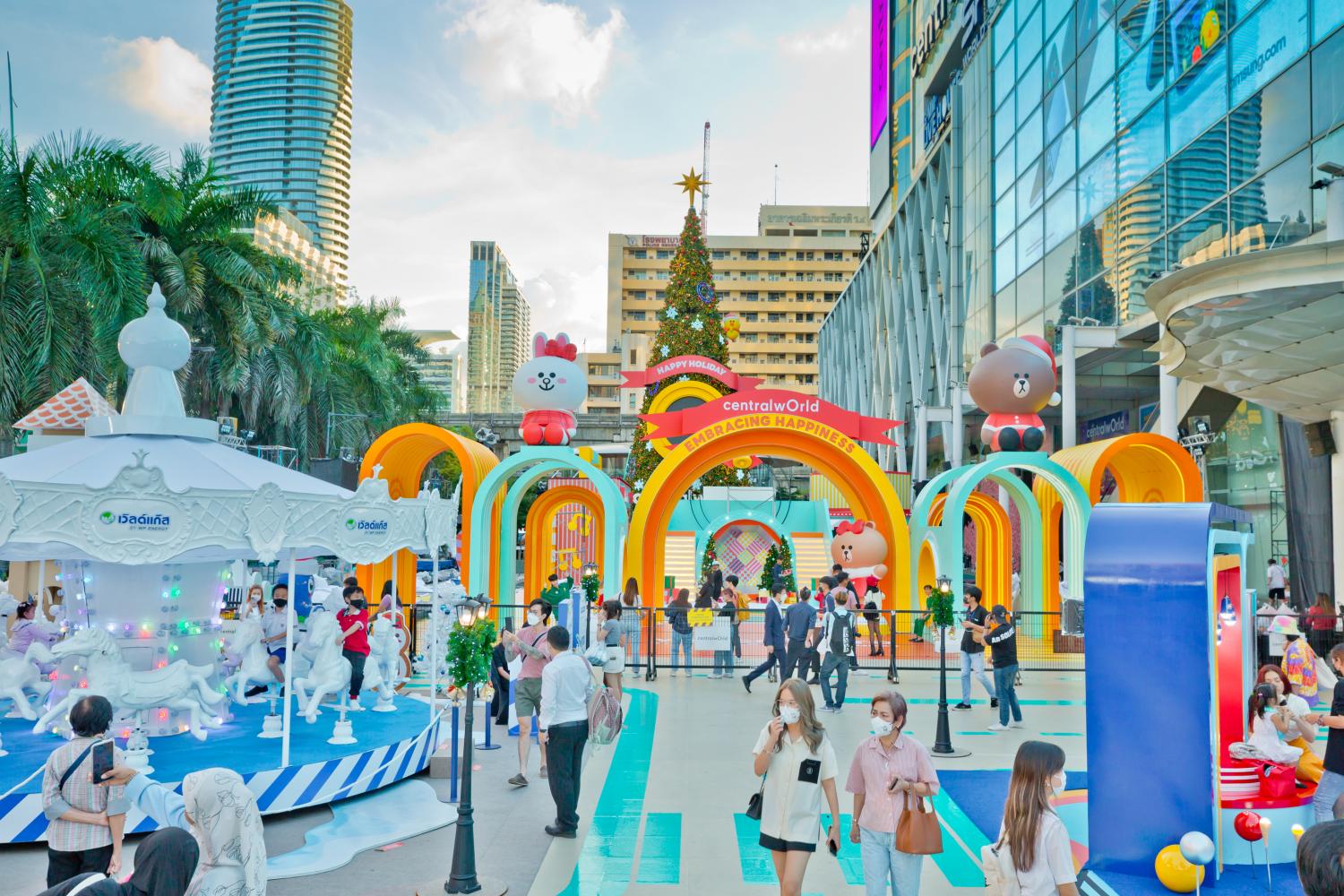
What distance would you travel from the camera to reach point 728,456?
21.7 m

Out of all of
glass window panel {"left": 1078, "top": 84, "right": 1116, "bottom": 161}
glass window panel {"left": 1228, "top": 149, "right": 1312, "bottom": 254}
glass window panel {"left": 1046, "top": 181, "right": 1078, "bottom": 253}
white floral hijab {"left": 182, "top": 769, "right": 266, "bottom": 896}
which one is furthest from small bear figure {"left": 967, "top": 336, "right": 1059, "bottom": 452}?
white floral hijab {"left": 182, "top": 769, "right": 266, "bottom": 896}

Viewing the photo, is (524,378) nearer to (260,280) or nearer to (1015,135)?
(260,280)

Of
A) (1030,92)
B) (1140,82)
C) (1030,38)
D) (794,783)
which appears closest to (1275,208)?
(1140,82)

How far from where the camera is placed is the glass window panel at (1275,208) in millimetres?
18375

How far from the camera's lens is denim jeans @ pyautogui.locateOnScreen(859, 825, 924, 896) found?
566 cm

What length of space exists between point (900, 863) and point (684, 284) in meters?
29.1

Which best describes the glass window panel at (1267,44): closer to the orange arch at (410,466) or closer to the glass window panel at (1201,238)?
the glass window panel at (1201,238)

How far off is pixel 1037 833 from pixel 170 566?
8.86 metres

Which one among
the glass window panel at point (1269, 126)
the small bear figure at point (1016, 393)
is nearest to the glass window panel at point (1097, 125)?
the glass window panel at point (1269, 126)

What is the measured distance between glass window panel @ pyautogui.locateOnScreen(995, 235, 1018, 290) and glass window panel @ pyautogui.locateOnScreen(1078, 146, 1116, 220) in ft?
18.0

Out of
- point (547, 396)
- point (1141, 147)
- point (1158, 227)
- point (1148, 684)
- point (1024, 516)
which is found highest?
point (1141, 147)

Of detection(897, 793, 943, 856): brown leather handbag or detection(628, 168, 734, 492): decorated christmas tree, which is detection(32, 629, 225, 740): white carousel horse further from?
detection(628, 168, 734, 492): decorated christmas tree

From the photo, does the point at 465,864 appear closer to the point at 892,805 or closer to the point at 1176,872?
the point at 892,805

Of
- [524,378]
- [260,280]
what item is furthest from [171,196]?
[524,378]
